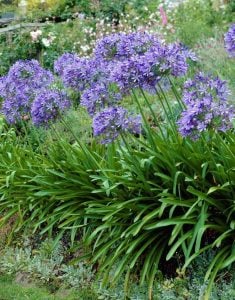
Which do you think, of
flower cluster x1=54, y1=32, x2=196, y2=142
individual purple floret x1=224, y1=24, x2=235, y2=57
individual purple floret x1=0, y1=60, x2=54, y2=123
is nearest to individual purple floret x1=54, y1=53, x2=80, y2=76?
flower cluster x1=54, y1=32, x2=196, y2=142

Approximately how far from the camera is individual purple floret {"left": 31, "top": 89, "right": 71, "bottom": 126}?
17.8ft

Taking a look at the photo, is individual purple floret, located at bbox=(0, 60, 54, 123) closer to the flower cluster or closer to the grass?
the flower cluster

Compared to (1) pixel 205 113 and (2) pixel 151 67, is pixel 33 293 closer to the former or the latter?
(2) pixel 151 67

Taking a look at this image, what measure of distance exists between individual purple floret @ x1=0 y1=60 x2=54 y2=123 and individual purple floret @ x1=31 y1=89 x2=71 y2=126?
402 millimetres

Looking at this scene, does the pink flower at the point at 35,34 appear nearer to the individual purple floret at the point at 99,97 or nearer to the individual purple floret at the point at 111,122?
the individual purple floret at the point at 99,97

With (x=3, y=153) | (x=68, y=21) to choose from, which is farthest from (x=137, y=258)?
(x=68, y=21)

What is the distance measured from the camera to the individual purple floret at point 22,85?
598 centimetres

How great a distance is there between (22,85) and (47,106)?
2.21 feet

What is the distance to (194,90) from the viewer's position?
454 cm

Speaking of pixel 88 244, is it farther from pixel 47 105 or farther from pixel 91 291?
pixel 47 105

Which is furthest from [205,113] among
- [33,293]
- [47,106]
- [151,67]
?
[33,293]

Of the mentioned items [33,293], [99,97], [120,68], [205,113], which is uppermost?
[120,68]

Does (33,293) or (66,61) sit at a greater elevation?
(66,61)

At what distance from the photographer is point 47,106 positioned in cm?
544
